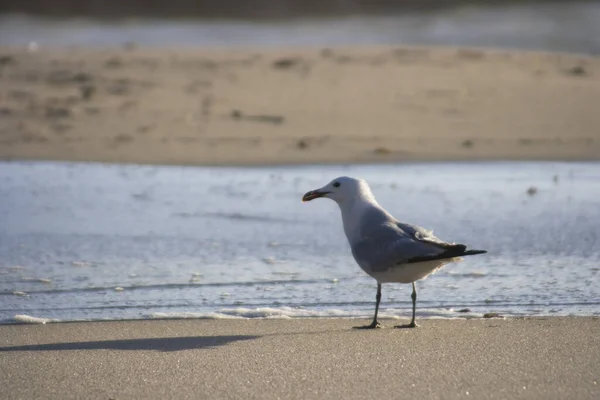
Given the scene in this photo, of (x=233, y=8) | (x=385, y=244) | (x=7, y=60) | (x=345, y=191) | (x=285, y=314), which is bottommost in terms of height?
(x=233, y=8)

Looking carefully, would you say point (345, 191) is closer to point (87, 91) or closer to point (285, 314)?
point (285, 314)

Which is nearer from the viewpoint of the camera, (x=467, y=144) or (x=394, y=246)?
(x=394, y=246)

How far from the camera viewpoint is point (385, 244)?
589 centimetres

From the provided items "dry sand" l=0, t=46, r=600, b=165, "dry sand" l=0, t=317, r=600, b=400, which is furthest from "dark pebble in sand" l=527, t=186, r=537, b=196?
"dry sand" l=0, t=317, r=600, b=400

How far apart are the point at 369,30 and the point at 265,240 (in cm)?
1733

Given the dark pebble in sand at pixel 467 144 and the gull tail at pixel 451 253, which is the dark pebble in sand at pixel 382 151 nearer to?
the dark pebble in sand at pixel 467 144

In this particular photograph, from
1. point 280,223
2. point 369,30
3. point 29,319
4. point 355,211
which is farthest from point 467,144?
point 369,30

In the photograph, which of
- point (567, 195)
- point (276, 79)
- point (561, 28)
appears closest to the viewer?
point (567, 195)

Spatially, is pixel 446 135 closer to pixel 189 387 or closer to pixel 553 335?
pixel 553 335

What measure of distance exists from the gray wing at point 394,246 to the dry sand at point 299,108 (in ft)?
17.4

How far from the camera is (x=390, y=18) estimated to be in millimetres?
28156

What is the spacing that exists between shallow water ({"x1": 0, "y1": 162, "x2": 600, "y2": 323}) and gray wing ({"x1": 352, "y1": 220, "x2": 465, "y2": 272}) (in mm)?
378

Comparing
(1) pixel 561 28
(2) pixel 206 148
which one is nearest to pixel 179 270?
(2) pixel 206 148

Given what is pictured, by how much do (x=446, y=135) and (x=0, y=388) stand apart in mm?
8389
